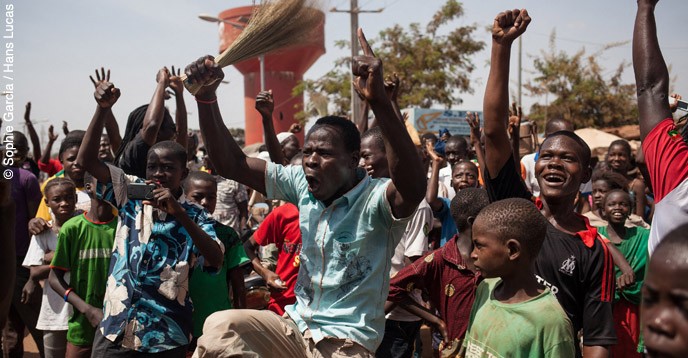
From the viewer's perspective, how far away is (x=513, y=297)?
269cm

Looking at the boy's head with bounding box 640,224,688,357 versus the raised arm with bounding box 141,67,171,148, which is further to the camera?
the raised arm with bounding box 141,67,171,148

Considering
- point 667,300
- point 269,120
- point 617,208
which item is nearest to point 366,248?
point 667,300

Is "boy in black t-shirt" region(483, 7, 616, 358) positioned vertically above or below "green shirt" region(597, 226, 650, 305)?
above

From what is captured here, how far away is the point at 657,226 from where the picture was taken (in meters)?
2.66

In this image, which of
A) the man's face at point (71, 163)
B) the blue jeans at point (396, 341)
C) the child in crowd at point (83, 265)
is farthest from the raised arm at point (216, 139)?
the man's face at point (71, 163)

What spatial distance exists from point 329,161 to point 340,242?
0.38 metres

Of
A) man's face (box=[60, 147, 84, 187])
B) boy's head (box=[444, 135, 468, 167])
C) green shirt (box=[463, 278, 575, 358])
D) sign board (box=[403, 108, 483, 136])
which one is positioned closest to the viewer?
green shirt (box=[463, 278, 575, 358])

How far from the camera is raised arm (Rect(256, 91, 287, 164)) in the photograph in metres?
4.65

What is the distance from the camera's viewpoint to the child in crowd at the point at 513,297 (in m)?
2.54

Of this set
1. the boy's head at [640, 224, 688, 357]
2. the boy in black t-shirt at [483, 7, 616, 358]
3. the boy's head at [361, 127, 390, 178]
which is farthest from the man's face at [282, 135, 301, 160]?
the boy's head at [640, 224, 688, 357]

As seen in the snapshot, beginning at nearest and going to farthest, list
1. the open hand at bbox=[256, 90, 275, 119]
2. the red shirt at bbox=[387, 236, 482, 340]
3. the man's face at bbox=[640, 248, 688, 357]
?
the man's face at bbox=[640, 248, 688, 357] → the red shirt at bbox=[387, 236, 482, 340] → the open hand at bbox=[256, 90, 275, 119]

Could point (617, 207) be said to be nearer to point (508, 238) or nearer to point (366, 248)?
point (508, 238)

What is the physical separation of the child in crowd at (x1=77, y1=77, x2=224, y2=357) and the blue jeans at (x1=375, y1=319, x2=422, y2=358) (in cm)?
136

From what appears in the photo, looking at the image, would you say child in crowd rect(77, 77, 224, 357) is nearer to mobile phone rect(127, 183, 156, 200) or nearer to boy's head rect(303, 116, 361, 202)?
mobile phone rect(127, 183, 156, 200)
